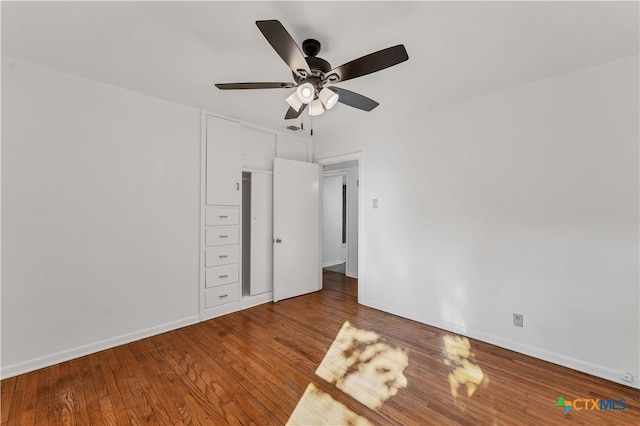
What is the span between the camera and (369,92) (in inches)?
109

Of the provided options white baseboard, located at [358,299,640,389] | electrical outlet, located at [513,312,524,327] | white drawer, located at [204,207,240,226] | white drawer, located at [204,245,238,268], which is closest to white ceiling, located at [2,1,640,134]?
white drawer, located at [204,207,240,226]

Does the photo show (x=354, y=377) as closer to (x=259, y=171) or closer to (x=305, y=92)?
(x=305, y=92)

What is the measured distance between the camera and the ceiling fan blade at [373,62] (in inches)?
59.8

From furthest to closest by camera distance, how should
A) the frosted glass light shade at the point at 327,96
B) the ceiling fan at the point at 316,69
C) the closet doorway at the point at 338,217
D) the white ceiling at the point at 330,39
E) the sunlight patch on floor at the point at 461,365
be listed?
1. the closet doorway at the point at 338,217
2. the sunlight patch on floor at the point at 461,365
3. the frosted glass light shade at the point at 327,96
4. the white ceiling at the point at 330,39
5. the ceiling fan at the point at 316,69

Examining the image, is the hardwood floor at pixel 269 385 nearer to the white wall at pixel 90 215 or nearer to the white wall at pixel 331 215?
the white wall at pixel 90 215

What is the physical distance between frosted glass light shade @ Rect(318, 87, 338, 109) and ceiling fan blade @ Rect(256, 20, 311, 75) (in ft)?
0.67

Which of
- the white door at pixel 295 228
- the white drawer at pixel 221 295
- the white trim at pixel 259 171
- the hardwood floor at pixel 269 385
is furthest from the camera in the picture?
the white door at pixel 295 228

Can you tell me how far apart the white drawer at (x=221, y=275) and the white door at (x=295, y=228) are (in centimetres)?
60

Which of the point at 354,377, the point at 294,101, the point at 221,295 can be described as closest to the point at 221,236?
the point at 221,295

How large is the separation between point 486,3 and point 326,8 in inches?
37.1

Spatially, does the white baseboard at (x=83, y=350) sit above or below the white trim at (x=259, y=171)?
below

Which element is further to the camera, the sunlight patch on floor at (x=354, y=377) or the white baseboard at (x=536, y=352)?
the white baseboard at (x=536, y=352)

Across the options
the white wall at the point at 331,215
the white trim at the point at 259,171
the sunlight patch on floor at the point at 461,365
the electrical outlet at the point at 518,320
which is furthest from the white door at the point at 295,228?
the electrical outlet at the point at 518,320

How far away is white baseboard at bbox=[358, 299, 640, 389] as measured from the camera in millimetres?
2148
